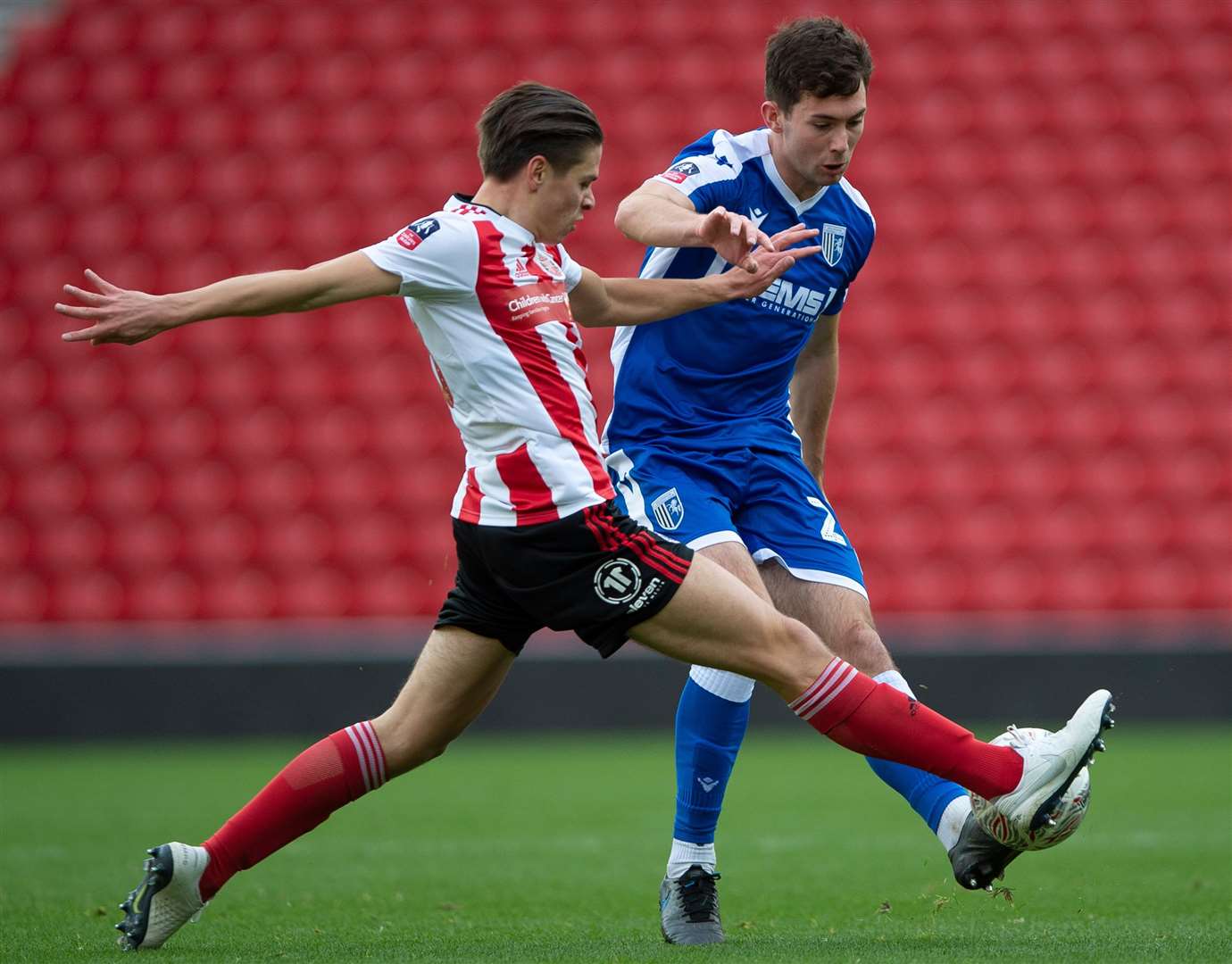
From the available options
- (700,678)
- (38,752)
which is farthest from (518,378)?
(38,752)

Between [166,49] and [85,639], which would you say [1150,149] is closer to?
[166,49]

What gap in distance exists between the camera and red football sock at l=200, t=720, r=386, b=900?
3887mm

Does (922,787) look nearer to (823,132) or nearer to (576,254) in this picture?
(823,132)

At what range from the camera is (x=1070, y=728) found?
3.68 m

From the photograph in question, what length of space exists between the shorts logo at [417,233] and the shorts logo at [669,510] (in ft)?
3.20

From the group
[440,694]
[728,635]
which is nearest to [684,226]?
[728,635]

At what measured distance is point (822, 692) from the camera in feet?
12.1

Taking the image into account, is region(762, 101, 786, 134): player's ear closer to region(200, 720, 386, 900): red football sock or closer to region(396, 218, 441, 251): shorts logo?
region(396, 218, 441, 251): shorts logo

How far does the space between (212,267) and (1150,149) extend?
6833 mm

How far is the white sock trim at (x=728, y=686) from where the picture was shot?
425 centimetres

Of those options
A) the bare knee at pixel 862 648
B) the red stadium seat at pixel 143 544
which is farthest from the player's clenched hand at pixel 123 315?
the red stadium seat at pixel 143 544

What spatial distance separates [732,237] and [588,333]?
7.94 meters

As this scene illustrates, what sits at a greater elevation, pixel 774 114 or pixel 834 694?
pixel 774 114

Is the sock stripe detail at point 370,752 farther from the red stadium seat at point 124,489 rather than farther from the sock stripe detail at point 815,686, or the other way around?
the red stadium seat at point 124,489
